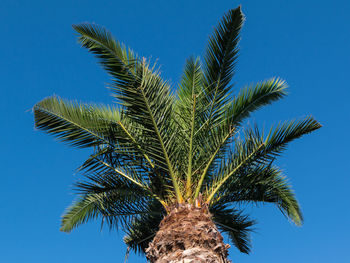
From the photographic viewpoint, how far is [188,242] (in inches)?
237

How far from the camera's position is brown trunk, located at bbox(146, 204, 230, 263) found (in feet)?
19.3

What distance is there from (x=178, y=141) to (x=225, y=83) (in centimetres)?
148

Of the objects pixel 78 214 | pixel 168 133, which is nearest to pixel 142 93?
pixel 168 133

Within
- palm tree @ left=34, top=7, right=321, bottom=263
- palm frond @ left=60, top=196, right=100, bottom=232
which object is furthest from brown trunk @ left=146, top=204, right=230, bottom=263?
palm frond @ left=60, top=196, right=100, bottom=232

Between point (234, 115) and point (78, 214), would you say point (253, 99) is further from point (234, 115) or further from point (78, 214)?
point (78, 214)

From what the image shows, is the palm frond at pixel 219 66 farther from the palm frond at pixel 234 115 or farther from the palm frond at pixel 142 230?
the palm frond at pixel 142 230

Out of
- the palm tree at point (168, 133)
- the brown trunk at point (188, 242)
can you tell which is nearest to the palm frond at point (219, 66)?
the palm tree at point (168, 133)

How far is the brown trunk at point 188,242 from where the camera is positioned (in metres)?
5.88

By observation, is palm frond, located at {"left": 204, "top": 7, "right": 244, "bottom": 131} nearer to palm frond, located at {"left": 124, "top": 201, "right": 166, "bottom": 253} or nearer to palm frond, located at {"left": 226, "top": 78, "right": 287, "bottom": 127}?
palm frond, located at {"left": 226, "top": 78, "right": 287, "bottom": 127}

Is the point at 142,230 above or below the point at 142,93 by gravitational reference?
below

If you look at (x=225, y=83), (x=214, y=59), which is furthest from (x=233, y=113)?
(x=214, y=59)

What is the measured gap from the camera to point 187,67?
27.2ft

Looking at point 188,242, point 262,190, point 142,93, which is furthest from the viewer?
point 262,190

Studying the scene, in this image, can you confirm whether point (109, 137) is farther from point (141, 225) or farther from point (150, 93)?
point (141, 225)
